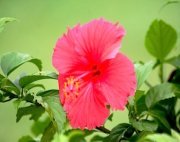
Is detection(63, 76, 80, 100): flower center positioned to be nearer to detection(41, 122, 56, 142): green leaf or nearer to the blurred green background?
detection(41, 122, 56, 142): green leaf

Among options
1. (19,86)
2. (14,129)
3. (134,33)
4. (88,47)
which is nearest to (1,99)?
(19,86)

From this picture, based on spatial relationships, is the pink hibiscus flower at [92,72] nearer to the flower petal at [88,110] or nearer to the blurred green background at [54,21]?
the flower petal at [88,110]

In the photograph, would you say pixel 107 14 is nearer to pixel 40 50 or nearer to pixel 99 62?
pixel 40 50

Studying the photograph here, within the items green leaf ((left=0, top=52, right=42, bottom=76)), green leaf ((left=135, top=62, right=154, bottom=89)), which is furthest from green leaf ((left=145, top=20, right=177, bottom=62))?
green leaf ((left=0, top=52, right=42, bottom=76))

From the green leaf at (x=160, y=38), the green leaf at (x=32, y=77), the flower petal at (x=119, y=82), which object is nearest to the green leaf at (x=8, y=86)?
the green leaf at (x=32, y=77)

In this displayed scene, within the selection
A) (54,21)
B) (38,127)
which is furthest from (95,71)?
(54,21)

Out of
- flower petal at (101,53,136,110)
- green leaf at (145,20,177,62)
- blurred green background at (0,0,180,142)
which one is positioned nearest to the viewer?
flower petal at (101,53,136,110)

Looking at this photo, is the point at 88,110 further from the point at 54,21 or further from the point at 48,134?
the point at 54,21
